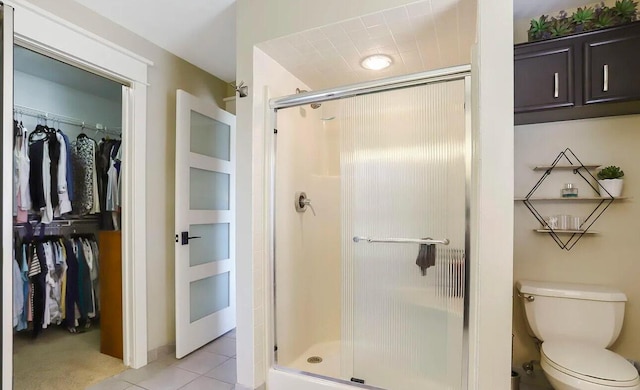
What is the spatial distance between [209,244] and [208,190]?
0.49 metres

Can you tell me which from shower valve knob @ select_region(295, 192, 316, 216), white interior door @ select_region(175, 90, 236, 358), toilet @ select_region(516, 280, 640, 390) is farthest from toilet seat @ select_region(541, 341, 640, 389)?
white interior door @ select_region(175, 90, 236, 358)

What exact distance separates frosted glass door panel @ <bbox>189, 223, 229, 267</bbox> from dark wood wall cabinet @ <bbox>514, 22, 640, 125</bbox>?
2.50m

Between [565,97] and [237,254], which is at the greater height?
[565,97]

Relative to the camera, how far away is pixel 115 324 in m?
2.40

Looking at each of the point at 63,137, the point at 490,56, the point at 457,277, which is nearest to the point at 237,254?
the point at 457,277

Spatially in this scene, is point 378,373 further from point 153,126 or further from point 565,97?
point 153,126

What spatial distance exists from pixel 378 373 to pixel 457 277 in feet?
2.37

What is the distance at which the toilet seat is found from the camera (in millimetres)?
1351

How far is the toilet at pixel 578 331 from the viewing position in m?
1.39

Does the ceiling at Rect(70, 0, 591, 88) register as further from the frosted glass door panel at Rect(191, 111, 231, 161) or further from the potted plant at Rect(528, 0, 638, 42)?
the frosted glass door panel at Rect(191, 111, 231, 161)

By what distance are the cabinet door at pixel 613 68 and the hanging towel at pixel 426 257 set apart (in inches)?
48.1

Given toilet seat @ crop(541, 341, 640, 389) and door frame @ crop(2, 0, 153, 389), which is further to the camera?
door frame @ crop(2, 0, 153, 389)

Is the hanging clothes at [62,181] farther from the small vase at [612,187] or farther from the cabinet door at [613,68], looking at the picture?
the small vase at [612,187]

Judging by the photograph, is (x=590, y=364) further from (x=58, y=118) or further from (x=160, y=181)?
(x=58, y=118)
